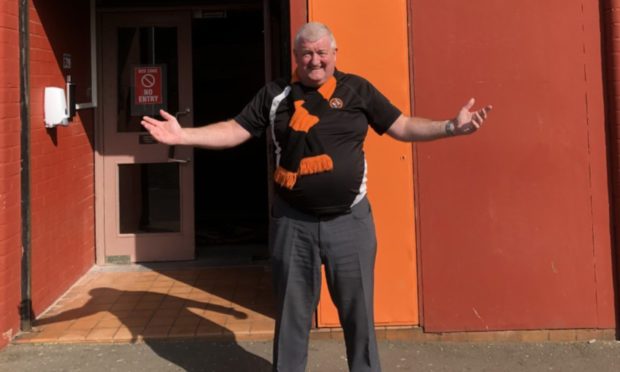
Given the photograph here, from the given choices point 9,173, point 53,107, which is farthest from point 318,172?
point 53,107

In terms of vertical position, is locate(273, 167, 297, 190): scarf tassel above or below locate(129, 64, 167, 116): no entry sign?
below

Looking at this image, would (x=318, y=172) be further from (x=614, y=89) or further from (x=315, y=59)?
(x=614, y=89)

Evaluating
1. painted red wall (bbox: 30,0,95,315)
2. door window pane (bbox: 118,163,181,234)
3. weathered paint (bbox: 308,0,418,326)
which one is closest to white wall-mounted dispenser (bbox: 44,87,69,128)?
painted red wall (bbox: 30,0,95,315)

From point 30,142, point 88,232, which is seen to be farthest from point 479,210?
point 88,232

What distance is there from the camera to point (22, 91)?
410 centimetres

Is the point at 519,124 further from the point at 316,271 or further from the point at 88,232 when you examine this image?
the point at 88,232

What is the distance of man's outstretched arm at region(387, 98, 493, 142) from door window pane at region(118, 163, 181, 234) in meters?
3.40

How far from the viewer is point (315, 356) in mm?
3854

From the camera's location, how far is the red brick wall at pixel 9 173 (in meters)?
3.85

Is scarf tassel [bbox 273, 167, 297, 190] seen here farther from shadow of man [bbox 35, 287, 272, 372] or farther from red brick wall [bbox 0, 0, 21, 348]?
red brick wall [bbox 0, 0, 21, 348]

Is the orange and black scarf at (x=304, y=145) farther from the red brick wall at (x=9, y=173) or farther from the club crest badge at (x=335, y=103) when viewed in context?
the red brick wall at (x=9, y=173)

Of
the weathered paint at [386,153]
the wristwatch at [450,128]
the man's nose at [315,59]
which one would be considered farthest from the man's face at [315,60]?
the weathered paint at [386,153]

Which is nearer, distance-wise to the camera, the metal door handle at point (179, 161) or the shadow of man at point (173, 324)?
the shadow of man at point (173, 324)

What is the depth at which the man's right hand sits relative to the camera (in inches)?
106
